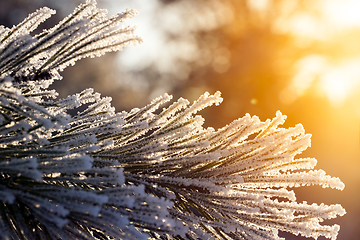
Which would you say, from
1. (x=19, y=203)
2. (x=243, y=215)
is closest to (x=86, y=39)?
(x=19, y=203)

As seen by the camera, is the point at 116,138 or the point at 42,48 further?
the point at 116,138

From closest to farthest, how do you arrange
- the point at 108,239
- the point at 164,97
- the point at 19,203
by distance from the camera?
the point at 19,203
the point at 108,239
the point at 164,97

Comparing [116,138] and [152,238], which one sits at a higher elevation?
[116,138]

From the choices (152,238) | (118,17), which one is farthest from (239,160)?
(118,17)

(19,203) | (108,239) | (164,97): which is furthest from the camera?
(164,97)

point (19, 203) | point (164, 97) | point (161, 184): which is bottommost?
point (19, 203)

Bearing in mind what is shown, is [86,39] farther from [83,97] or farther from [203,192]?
[203,192]
